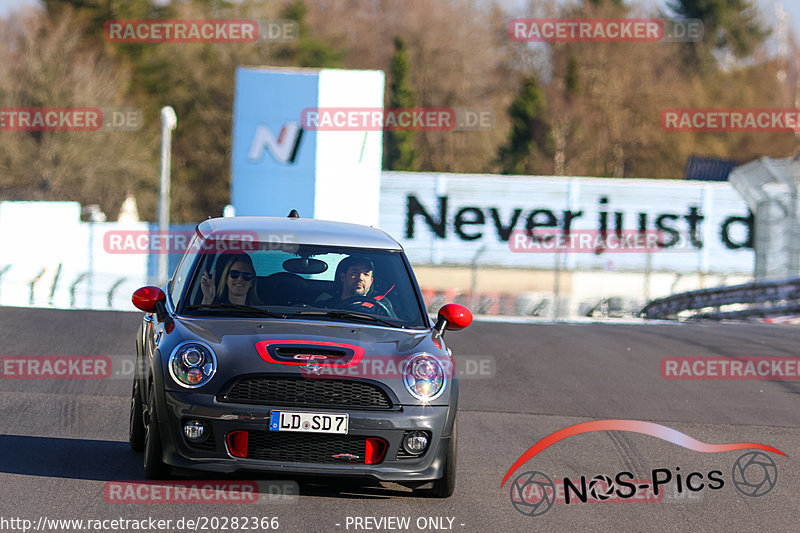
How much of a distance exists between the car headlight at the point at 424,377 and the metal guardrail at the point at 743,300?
19541 mm

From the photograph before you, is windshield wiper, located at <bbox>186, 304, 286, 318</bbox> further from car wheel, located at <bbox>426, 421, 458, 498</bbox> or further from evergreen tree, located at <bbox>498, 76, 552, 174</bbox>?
evergreen tree, located at <bbox>498, 76, 552, 174</bbox>

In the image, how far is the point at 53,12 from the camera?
63469mm

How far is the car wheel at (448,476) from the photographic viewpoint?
24.0 ft

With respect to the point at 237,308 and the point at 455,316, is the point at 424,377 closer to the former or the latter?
the point at 455,316

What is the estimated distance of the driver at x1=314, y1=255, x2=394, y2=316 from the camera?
312 inches

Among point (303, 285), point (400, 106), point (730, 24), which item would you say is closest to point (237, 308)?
point (303, 285)

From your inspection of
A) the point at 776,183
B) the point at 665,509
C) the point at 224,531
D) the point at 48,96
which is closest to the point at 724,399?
the point at 665,509

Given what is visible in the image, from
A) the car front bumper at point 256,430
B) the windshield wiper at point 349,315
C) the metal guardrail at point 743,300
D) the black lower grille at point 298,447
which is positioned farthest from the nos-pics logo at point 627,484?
the metal guardrail at point 743,300

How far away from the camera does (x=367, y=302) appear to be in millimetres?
7949

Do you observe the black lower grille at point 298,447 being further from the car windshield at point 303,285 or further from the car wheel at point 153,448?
the car windshield at point 303,285

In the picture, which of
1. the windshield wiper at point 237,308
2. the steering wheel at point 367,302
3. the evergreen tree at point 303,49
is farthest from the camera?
the evergreen tree at point 303,49

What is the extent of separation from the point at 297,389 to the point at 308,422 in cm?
19

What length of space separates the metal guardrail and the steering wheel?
19.0 metres

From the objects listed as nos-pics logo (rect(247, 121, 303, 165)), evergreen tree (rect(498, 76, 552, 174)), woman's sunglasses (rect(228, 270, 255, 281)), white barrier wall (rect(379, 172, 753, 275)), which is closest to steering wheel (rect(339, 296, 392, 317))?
woman's sunglasses (rect(228, 270, 255, 281))
